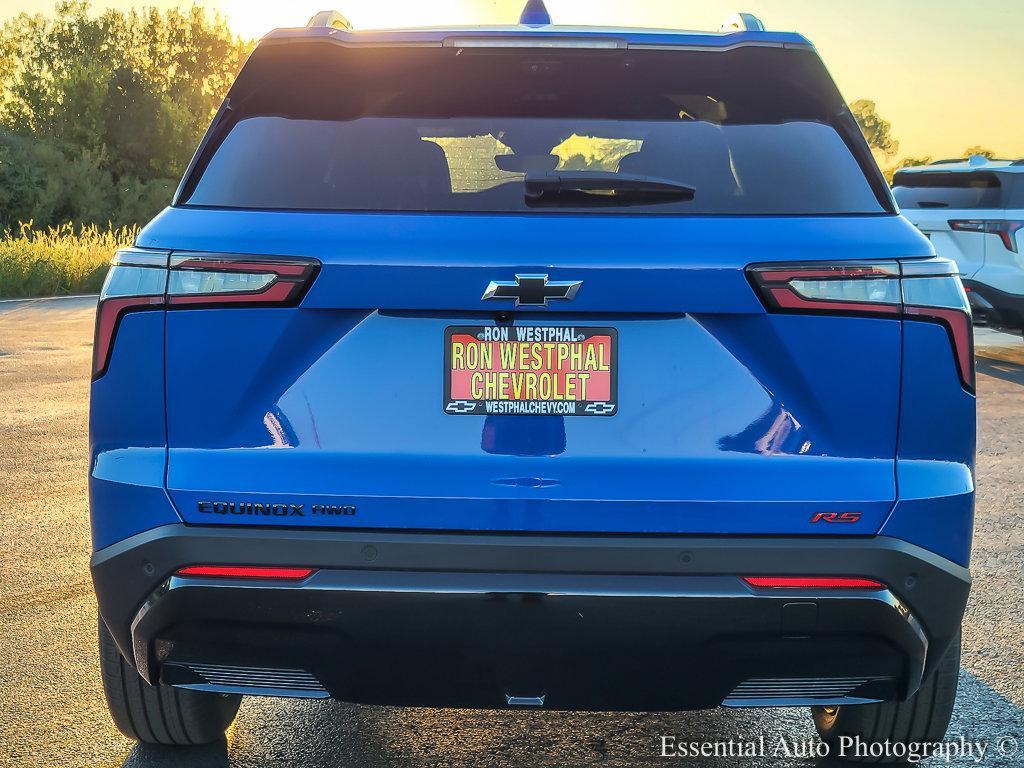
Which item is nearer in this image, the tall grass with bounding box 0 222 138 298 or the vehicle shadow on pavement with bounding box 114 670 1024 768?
the vehicle shadow on pavement with bounding box 114 670 1024 768

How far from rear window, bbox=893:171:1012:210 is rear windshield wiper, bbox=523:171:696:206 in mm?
10963

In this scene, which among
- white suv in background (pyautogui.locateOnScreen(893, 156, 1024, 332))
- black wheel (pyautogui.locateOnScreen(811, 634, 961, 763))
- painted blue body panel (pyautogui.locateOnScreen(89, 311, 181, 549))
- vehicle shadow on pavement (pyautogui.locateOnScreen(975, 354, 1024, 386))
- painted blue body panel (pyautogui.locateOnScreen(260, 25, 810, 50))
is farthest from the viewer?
white suv in background (pyautogui.locateOnScreen(893, 156, 1024, 332))

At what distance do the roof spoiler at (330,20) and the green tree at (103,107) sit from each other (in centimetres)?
5168

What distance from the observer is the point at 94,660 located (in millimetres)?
4270

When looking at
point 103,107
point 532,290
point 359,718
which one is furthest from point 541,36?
point 103,107

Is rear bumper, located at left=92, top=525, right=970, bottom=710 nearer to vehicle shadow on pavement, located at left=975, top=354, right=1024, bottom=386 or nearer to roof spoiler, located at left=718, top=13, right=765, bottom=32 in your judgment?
roof spoiler, located at left=718, top=13, right=765, bottom=32

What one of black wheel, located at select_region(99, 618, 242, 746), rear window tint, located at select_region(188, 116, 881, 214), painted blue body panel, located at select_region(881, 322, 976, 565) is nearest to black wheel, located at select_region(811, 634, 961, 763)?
painted blue body panel, located at select_region(881, 322, 976, 565)

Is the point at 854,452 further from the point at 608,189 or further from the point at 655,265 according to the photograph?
the point at 608,189

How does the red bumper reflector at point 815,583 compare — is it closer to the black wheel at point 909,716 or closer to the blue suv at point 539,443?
the blue suv at point 539,443

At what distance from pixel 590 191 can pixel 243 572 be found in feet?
3.53

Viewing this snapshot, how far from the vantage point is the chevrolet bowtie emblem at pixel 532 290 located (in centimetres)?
255

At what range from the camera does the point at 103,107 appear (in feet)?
225

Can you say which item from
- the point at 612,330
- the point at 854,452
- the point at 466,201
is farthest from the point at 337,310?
the point at 854,452

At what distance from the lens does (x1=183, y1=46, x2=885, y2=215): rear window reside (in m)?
2.80
